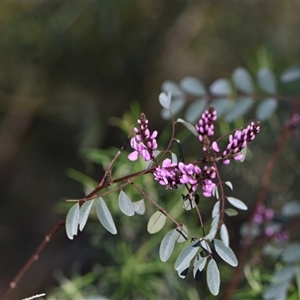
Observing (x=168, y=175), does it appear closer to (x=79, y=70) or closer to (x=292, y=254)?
(x=292, y=254)

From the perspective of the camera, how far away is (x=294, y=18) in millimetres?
1527

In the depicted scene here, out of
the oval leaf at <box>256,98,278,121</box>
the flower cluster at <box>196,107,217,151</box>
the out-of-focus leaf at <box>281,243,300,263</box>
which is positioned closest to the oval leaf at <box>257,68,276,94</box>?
the oval leaf at <box>256,98,278,121</box>

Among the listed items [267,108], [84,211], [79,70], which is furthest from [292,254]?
[79,70]

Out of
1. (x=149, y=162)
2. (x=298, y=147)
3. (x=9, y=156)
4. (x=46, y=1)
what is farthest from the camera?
(x=9, y=156)

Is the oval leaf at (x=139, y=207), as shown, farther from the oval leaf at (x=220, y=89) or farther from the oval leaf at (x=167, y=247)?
the oval leaf at (x=220, y=89)

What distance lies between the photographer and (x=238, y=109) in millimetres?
729

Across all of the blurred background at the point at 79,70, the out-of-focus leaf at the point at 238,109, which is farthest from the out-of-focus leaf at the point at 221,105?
the blurred background at the point at 79,70

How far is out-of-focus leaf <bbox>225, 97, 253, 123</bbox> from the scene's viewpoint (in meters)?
0.72

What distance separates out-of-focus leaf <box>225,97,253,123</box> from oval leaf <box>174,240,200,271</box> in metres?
0.38

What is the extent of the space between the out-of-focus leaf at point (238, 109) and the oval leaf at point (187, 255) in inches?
15.1

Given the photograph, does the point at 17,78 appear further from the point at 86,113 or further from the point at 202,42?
the point at 202,42

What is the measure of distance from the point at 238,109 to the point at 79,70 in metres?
0.83

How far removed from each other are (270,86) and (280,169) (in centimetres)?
20

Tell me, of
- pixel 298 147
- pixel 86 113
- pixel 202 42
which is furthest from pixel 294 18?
pixel 298 147
